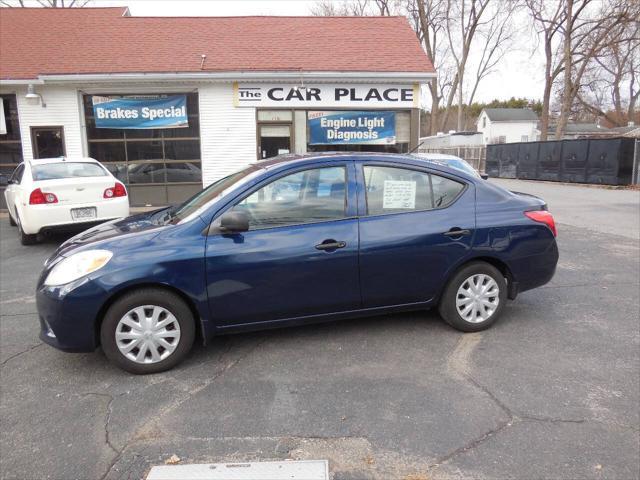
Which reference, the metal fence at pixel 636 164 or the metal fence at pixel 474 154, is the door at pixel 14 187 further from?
the metal fence at pixel 474 154

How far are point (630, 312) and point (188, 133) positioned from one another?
37.1 feet

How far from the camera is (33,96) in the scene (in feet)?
40.5

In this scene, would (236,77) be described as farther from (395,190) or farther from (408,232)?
(408,232)

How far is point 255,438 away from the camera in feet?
9.32

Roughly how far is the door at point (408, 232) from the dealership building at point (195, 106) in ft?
29.0

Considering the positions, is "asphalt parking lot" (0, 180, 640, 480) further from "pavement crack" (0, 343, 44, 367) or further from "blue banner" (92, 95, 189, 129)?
"blue banner" (92, 95, 189, 129)

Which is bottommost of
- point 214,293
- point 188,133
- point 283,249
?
point 214,293

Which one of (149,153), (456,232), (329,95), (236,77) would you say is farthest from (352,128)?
(456,232)

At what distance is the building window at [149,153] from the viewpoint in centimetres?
1325

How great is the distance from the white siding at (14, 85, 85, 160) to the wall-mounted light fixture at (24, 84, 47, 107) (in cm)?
7

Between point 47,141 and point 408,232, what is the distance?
12499mm

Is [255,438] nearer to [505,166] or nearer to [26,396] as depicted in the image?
[26,396]

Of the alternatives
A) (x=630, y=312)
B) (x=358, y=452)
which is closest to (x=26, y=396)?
(x=358, y=452)

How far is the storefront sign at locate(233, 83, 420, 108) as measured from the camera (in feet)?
41.8
